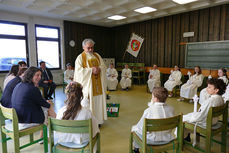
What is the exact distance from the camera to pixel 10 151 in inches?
103

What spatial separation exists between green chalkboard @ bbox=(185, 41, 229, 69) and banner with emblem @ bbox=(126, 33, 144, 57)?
9.19 ft

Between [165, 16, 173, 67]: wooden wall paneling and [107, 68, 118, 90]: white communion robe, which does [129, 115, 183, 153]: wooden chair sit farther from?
[165, 16, 173, 67]: wooden wall paneling

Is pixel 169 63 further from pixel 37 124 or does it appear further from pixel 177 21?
pixel 37 124

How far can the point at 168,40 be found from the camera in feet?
26.7

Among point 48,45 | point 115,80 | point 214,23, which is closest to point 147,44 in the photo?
point 115,80

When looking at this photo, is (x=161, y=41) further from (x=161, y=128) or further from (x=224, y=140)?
(x=161, y=128)

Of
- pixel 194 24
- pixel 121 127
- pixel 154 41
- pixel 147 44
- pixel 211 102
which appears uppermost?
pixel 194 24

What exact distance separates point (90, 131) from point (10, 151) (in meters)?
1.76

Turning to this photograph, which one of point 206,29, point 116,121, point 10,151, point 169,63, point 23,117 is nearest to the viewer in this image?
point 23,117

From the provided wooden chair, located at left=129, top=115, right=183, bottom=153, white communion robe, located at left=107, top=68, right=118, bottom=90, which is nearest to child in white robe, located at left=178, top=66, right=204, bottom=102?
white communion robe, located at left=107, top=68, right=118, bottom=90

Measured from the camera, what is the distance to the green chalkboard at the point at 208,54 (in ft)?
20.7

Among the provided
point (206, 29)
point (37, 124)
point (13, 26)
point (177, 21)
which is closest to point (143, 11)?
point (177, 21)

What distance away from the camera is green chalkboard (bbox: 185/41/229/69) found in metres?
6.31

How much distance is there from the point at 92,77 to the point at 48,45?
6010 millimetres
